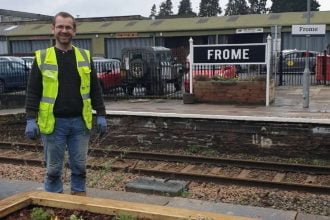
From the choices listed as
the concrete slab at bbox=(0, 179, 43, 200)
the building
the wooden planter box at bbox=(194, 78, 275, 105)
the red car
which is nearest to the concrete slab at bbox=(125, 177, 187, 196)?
the concrete slab at bbox=(0, 179, 43, 200)

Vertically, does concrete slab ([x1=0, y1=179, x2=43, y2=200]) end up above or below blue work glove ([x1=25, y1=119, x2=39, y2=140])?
below

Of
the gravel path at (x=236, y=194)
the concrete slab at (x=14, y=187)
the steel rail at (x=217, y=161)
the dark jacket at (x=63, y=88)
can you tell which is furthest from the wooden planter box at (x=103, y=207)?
the steel rail at (x=217, y=161)

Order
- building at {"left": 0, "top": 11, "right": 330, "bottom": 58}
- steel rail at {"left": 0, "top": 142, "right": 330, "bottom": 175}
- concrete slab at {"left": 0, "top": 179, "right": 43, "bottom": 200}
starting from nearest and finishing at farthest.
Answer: concrete slab at {"left": 0, "top": 179, "right": 43, "bottom": 200}
steel rail at {"left": 0, "top": 142, "right": 330, "bottom": 175}
building at {"left": 0, "top": 11, "right": 330, "bottom": 58}

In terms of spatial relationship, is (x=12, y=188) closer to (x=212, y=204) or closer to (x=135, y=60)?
(x=212, y=204)

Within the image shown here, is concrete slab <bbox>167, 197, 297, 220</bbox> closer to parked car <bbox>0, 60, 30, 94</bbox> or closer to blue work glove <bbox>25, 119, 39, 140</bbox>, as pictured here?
blue work glove <bbox>25, 119, 39, 140</bbox>

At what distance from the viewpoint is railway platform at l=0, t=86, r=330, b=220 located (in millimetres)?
4688

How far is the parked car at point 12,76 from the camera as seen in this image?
58.0 ft

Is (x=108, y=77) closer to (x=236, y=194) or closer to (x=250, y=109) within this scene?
(x=250, y=109)

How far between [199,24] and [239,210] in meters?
36.1

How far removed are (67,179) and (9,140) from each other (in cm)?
526

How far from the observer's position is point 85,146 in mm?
4781

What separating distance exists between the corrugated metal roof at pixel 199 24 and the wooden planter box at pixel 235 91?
978 inches

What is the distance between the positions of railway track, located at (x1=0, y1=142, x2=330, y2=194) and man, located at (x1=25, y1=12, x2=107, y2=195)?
3.21 metres

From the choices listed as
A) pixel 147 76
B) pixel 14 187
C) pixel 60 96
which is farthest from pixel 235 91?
pixel 60 96
